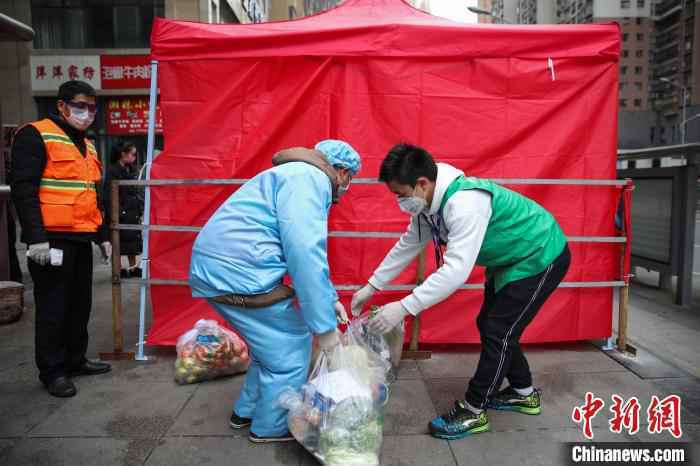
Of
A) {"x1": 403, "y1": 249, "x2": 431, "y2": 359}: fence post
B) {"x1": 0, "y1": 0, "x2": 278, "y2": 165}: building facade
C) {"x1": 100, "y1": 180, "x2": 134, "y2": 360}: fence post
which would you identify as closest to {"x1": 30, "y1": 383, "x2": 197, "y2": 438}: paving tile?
{"x1": 100, "y1": 180, "x2": 134, "y2": 360}: fence post

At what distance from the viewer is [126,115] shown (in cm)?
1506

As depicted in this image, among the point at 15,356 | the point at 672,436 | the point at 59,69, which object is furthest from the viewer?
the point at 59,69

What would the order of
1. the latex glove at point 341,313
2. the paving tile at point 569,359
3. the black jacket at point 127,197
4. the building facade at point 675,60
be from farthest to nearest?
the building facade at point 675,60 < the black jacket at point 127,197 < the paving tile at point 569,359 < the latex glove at point 341,313

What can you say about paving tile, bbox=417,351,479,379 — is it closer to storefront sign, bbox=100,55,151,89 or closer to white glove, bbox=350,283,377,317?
white glove, bbox=350,283,377,317

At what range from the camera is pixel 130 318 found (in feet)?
17.3

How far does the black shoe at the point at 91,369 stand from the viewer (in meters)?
3.65

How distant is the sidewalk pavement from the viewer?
8.62 feet

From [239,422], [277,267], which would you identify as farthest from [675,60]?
[239,422]

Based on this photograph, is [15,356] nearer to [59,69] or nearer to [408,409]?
[408,409]

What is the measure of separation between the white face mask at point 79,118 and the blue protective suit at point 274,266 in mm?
1428

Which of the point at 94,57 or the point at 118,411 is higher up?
the point at 94,57

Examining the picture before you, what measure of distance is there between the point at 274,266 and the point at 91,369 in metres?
2.00

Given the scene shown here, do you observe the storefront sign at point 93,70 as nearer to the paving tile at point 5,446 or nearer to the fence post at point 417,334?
the fence post at point 417,334

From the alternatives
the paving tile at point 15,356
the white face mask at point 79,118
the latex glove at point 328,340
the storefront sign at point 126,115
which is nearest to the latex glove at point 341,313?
the latex glove at point 328,340
